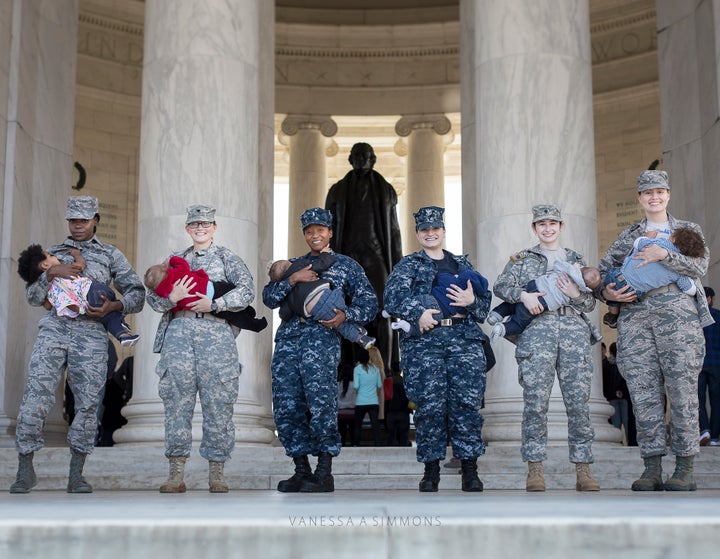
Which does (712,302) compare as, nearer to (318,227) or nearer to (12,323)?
(318,227)

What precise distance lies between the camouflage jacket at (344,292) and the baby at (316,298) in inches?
3.2

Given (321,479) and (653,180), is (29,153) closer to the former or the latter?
(321,479)

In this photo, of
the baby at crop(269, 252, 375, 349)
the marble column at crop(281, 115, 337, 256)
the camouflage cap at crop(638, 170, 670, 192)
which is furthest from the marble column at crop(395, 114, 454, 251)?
the camouflage cap at crop(638, 170, 670, 192)

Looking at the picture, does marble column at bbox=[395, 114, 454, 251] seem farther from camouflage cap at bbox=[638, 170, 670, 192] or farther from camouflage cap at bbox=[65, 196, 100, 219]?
camouflage cap at bbox=[638, 170, 670, 192]

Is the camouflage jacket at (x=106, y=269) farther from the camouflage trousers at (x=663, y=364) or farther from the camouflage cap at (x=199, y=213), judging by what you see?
the camouflage trousers at (x=663, y=364)

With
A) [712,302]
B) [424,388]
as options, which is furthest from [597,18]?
[424,388]

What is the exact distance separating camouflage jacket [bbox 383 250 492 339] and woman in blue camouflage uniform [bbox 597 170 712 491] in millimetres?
1799

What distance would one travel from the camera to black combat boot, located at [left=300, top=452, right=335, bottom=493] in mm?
15453

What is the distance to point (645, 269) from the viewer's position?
15.5 m

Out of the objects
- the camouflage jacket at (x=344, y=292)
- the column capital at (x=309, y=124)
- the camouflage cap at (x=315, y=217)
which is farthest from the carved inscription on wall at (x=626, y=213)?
the camouflage cap at (x=315, y=217)

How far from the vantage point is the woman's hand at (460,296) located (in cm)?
1567

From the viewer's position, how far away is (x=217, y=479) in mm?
15805

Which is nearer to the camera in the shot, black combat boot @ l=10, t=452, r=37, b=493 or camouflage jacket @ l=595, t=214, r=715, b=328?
camouflage jacket @ l=595, t=214, r=715, b=328

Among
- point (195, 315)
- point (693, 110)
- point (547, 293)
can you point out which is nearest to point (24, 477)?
point (195, 315)
